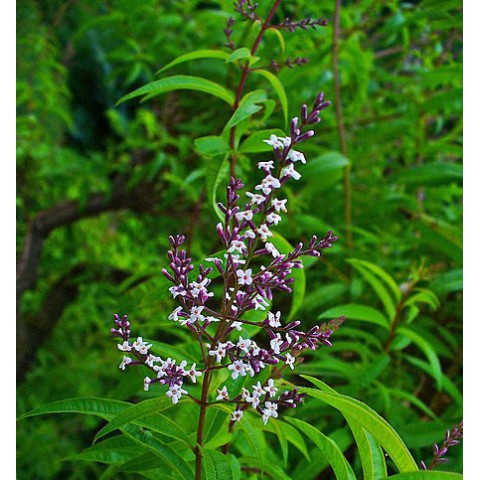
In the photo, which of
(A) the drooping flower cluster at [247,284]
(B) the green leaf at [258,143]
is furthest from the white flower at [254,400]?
(B) the green leaf at [258,143]

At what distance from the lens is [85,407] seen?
0.97 feet

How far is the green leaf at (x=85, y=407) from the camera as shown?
29 cm

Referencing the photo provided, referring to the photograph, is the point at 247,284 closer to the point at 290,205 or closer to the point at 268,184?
the point at 268,184

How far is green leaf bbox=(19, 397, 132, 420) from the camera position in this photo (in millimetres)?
290

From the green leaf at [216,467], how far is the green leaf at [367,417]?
0.05 metres

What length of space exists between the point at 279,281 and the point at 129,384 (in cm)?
27

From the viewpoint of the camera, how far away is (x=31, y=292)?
2.78ft

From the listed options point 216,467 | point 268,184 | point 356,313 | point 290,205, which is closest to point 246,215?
point 268,184

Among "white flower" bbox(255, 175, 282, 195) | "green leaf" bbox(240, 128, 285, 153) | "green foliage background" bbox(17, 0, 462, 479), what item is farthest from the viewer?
"green foliage background" bbox(17, 0, 462, 479)

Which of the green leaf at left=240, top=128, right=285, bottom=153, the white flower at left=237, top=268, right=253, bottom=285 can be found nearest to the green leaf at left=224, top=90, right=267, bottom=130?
the green leaf at left=240, top=128, right=285, bottom=153

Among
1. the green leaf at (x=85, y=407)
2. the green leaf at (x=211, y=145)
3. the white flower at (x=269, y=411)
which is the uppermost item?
the green leaf at (x=211, y=145)

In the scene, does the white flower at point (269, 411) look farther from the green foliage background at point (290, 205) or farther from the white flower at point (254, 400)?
the green foliage background at point (290, 205)

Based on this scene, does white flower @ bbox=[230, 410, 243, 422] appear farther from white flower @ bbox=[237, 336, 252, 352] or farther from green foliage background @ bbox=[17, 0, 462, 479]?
green foliage background @ bbox=[17, 0, 462, 479]

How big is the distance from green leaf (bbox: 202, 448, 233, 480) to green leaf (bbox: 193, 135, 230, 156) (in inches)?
6.9
